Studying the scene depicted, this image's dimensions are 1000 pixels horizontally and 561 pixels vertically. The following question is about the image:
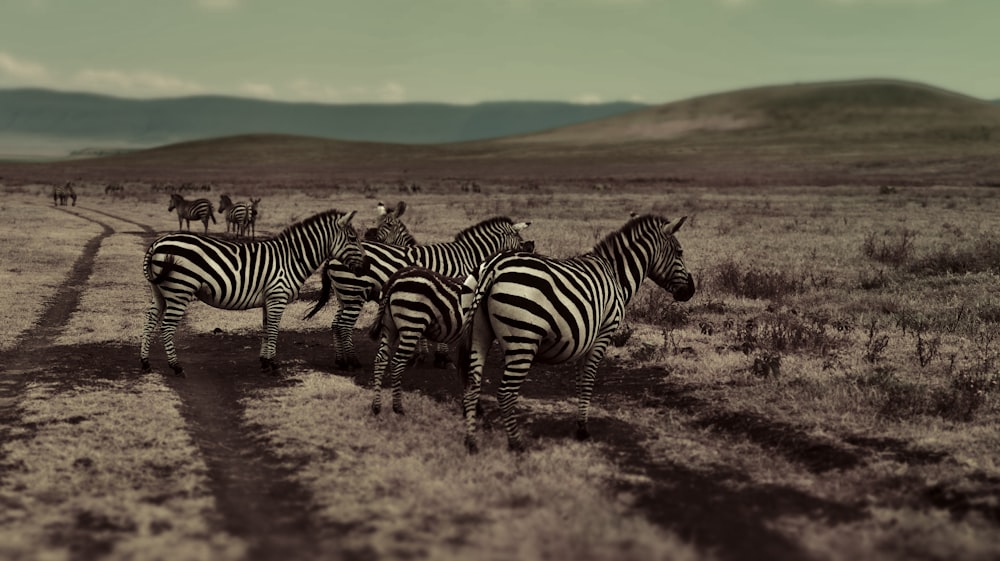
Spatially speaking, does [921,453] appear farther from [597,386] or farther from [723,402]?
[597,386]

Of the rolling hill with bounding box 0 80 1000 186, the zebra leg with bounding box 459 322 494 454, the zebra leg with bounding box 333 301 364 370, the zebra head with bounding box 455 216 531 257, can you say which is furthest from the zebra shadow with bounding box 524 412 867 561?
the rolling hill with bounding box 0 80 1000 186

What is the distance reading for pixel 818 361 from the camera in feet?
40.1

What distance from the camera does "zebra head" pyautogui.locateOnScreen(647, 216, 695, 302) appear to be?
1050cm

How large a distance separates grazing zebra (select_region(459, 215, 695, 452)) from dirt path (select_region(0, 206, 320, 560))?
83.8 inches

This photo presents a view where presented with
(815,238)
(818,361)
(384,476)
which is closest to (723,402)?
(818,361)

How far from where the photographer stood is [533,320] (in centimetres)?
834

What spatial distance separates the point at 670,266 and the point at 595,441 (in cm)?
288

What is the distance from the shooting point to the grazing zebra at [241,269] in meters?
11.5

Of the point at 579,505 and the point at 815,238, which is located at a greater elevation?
the point at 815,238

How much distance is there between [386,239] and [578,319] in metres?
7.63

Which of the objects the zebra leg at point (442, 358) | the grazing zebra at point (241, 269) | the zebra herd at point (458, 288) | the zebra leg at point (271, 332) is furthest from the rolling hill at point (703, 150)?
the zebra leg at point (271, 332)

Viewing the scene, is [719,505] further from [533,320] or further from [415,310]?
[415,310]

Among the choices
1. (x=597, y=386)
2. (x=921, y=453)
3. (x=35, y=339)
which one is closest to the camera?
(x=921, y=453)

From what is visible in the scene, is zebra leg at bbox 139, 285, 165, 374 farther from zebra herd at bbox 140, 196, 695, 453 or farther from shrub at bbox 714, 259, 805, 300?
shrub at bbox 714, 259, 805, 300
